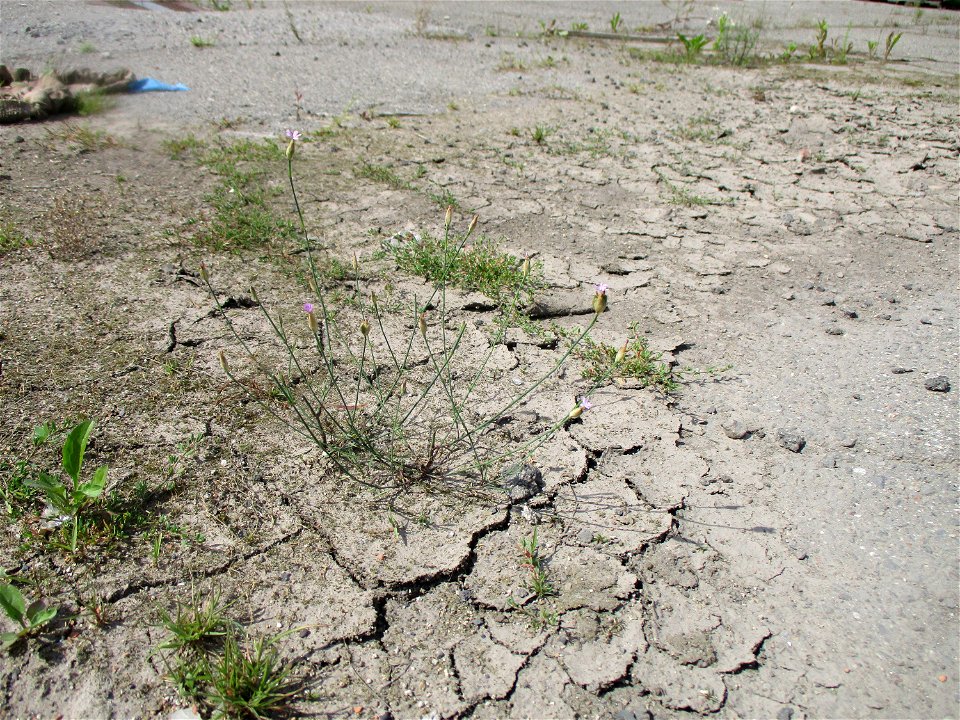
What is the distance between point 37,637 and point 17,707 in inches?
5.6

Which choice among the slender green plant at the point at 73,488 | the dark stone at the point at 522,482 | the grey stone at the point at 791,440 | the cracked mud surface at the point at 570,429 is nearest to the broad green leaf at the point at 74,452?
the slender green plant at the point at 73,488

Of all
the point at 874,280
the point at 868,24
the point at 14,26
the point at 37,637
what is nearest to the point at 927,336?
the point at 874,280

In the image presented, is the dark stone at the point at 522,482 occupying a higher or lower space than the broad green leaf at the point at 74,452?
lower

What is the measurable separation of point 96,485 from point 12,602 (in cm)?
31

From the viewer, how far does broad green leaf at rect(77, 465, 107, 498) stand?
1639mm

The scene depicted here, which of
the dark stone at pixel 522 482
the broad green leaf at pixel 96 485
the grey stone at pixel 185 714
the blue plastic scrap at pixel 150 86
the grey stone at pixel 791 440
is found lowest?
the grey stone at pixel 185 714

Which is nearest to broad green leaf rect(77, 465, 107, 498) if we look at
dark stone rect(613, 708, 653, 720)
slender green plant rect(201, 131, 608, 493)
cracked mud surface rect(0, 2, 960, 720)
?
cracked mud surface rect(0, 2, 960, 720)

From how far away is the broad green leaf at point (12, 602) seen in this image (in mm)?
1408

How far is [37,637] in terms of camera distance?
56.7 inches

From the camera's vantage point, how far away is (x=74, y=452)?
168cm

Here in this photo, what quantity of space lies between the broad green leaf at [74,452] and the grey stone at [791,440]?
185 centimetres

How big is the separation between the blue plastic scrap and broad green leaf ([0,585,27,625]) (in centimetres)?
371

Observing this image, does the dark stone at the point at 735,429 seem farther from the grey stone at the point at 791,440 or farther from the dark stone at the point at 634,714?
the dark stone at the point at 634,714

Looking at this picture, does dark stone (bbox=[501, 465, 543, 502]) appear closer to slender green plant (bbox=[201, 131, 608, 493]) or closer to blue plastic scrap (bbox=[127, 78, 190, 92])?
slender green plant (bbox=[201, 131, 608, 493])
